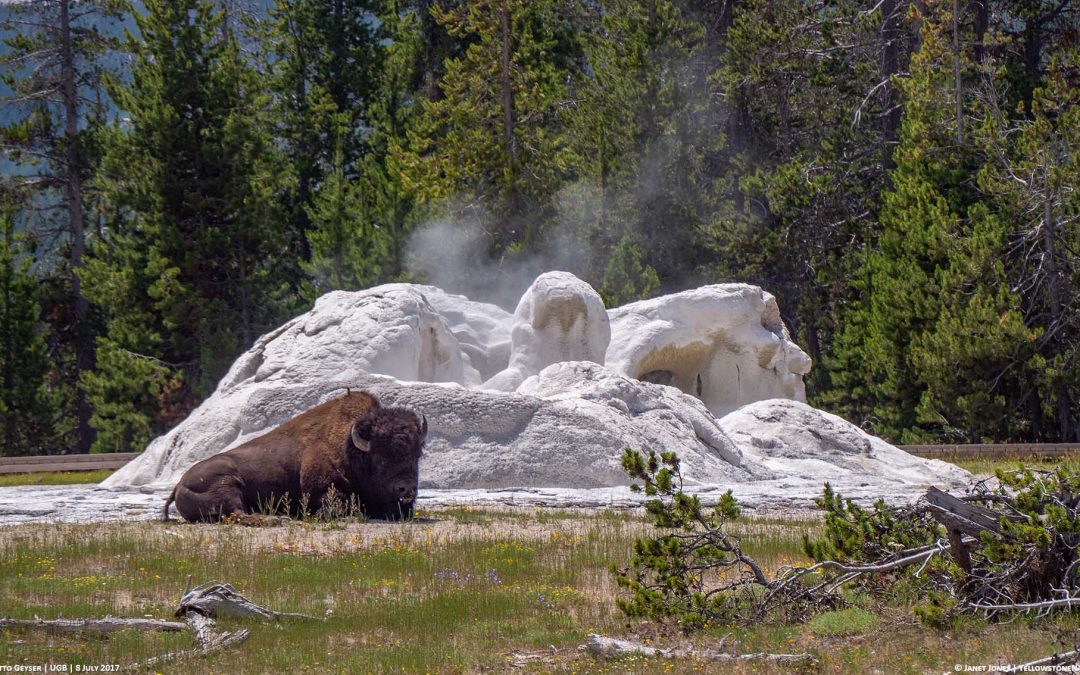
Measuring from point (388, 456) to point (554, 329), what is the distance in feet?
32.4

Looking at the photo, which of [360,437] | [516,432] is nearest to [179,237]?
[516,432]

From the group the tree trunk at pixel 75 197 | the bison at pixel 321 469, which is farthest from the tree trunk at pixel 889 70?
the bison at pixel 321 469

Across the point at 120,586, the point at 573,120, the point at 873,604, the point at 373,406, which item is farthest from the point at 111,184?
the point at 873,604

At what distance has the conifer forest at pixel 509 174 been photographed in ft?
107

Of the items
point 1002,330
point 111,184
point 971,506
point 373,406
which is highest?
point 111,184

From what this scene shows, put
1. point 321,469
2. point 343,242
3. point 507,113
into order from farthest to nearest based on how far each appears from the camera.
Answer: point 507,113 < point 343,242 < point 321,469

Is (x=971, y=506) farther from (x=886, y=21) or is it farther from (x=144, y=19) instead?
(x=144, y=19)

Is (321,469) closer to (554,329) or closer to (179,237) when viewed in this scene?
(554,329)

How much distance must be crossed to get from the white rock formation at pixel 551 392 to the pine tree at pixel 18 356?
569 inches

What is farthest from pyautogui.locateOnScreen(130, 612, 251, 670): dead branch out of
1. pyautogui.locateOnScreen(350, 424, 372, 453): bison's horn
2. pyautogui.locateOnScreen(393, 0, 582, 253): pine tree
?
pyautogui.locateOnScreen(393, 0, 582, 253): pine tree

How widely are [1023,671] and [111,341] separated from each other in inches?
1335

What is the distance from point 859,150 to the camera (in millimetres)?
36969

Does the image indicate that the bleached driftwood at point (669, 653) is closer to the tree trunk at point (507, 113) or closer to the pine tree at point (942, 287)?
the pine tree at point (942, 287)

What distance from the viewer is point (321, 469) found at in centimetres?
1397
